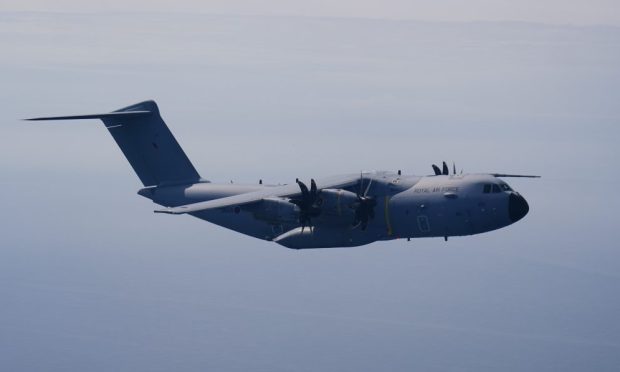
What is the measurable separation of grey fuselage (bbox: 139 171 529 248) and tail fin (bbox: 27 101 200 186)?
627cm

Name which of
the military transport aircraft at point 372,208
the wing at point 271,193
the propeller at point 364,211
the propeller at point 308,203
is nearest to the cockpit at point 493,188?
the military transport aircraft at point 372,208

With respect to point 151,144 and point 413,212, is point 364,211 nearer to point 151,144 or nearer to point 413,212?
point 413,212

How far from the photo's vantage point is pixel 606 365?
641 ft

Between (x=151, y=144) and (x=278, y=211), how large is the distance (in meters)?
9.23

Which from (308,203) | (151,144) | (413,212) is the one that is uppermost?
(151,144)

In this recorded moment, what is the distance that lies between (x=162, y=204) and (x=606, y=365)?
160m

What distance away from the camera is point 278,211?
4241 centimetres

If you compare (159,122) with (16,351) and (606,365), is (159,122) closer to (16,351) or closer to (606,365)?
(16,351)

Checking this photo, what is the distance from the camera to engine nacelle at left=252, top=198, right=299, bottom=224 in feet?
138

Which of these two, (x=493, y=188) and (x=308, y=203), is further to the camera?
(x=308, y=203)

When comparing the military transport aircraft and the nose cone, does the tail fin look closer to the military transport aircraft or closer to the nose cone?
the military transport aircraft

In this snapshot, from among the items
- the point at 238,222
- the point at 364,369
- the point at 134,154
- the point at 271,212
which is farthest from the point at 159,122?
the point at 364,369

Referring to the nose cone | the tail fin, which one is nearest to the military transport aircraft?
the nose cone

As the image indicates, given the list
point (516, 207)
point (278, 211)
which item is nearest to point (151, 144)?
point (278, 211)
